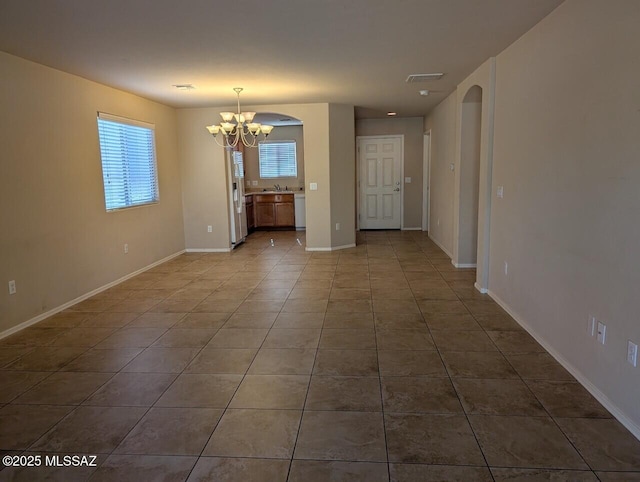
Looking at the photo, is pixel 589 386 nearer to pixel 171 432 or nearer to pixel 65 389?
pixel 171 432

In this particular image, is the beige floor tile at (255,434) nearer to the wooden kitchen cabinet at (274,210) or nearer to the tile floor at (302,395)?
the tile floor at (302,395)

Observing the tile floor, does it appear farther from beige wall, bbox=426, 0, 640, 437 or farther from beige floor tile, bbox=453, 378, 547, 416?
beige wall, bbox=426, 0, 640, 437

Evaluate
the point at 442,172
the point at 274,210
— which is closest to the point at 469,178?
the point at 442,172

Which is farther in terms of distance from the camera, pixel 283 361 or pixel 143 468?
pixel 283 361

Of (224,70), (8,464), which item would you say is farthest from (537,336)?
(224,70)

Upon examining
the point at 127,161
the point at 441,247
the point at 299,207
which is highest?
the point at 127,161

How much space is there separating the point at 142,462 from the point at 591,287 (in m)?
2.62

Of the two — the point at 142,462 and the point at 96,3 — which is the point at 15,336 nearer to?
the point at 142,462

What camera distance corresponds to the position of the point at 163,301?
4.68 meters

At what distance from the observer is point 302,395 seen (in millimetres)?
2637

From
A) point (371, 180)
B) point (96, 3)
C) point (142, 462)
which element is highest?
point (96, 3)

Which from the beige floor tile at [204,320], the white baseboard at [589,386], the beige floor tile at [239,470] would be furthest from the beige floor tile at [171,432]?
the white baseboard at [589,386]

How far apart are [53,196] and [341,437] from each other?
3769mm

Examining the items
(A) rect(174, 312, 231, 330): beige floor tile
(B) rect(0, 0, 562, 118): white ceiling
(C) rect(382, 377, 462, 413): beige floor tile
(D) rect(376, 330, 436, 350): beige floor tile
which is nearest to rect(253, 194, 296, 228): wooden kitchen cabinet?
(B) rect(0, 0, 562, 118): white ceiling
